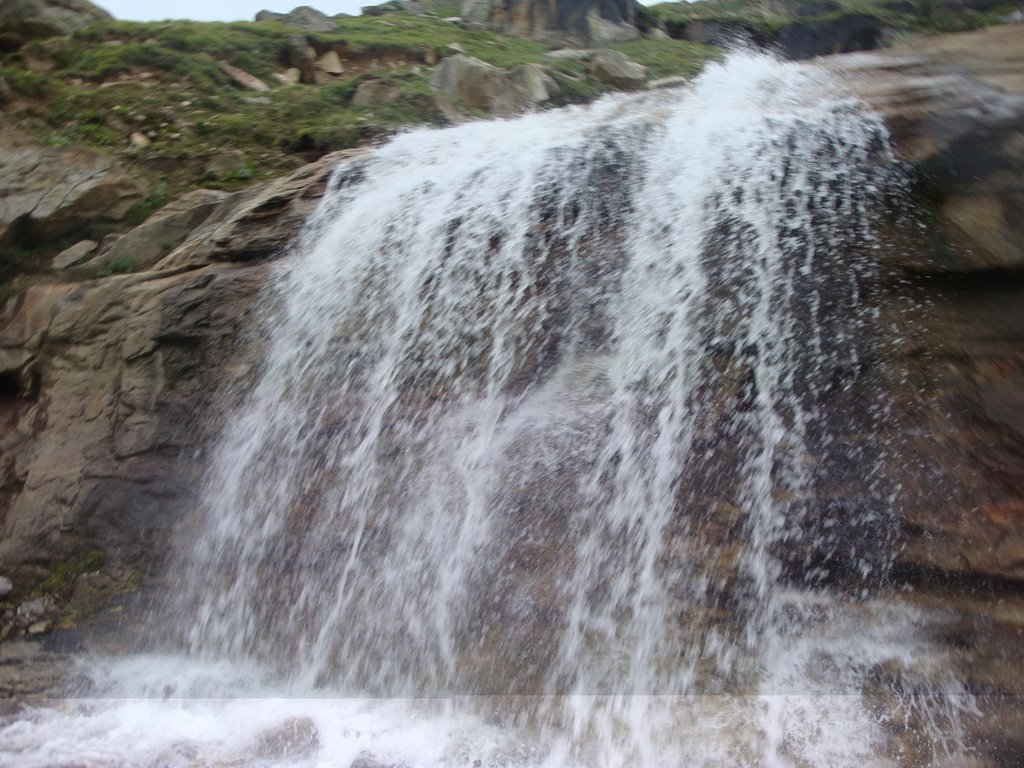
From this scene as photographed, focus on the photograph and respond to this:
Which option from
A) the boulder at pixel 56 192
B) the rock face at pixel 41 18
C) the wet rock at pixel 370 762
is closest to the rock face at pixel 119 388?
the boulder at pixel 56 192

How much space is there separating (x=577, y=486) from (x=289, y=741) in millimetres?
2023

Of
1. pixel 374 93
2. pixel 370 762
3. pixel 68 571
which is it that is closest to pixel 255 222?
pixel 68 571

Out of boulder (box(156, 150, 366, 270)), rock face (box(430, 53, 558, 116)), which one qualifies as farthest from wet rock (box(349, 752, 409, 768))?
rock face (box(430, 53, 558, 116))

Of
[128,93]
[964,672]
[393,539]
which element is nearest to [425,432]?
[393,539]

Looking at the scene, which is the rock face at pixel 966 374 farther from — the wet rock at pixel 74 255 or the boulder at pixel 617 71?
the boulder at pixel 617 71

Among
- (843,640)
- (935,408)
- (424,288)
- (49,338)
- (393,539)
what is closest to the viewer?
(843,640)

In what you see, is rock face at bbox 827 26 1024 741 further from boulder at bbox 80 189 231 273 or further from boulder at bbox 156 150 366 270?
boulder at bbox 80 189 231 273

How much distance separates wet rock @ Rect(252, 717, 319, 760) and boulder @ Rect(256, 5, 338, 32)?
14780 millimetres

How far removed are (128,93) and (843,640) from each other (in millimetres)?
9996

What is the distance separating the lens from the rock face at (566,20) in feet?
51.5

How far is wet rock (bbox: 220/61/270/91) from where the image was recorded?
1067 cm

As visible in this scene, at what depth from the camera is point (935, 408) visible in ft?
12.9

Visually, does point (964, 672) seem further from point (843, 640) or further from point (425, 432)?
point (425, 432)

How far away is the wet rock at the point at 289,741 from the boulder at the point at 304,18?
14780 millimetres
